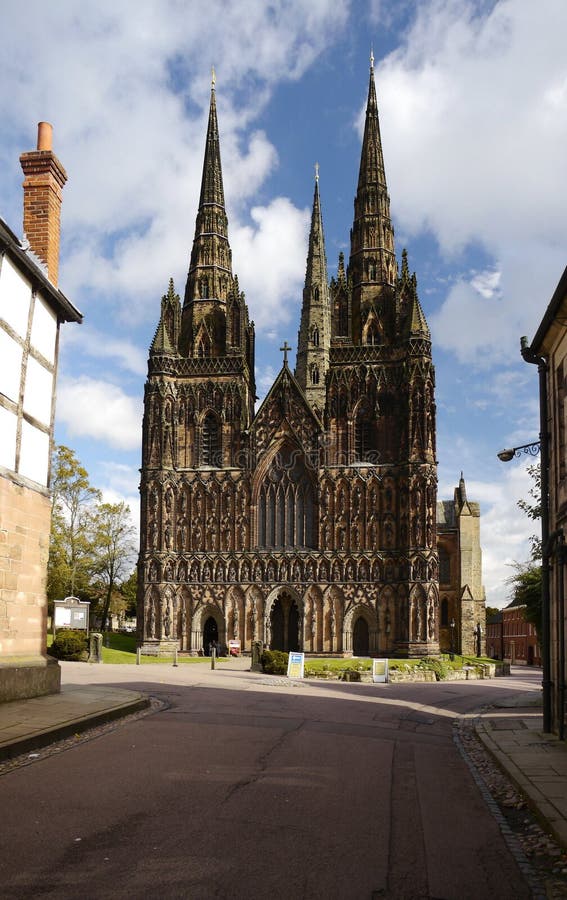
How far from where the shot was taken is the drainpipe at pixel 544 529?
16188mm

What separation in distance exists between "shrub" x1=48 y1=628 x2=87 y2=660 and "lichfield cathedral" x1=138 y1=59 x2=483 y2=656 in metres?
17.0

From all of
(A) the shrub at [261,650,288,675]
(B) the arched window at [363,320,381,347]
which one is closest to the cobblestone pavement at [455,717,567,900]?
(A) the shrub at [261,650,288,675]

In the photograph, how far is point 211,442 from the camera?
56906mm

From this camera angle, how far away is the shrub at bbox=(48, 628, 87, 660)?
1383 inches

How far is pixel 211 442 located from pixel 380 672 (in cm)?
2680

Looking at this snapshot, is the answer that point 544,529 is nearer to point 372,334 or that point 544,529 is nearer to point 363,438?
point 363,438

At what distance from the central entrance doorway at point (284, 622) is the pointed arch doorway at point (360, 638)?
11.8 ft

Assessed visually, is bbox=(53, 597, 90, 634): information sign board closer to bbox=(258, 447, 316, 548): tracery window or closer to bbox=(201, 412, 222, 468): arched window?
bbox=(258, 447, 316, 548): tracery window

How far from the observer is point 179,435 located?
56.5 metres

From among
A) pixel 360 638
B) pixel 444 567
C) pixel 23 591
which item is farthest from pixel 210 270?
pixel 23 591

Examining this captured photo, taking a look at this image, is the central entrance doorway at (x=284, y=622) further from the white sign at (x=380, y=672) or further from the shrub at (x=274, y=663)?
the white sign at (x=380, y=672)

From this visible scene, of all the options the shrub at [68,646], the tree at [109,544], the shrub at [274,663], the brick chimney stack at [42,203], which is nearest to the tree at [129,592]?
the tree at [109,544]

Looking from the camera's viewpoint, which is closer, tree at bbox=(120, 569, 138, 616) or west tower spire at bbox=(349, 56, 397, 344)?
west tower spire at bbox=(349, 56, 397, 344)

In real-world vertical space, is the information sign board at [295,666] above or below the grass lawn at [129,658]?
above
